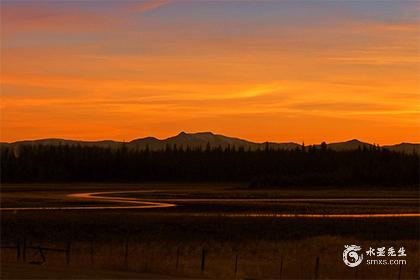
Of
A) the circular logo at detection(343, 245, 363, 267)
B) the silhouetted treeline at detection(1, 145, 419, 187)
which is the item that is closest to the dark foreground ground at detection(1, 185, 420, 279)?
the circular logo at detection(343, 245, 363, 267)

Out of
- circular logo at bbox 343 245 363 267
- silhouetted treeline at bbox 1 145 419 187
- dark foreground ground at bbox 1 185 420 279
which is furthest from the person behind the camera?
silhouetted treeline at bbox 1 145 419 187

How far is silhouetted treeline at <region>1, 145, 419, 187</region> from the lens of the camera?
167750 millimetres

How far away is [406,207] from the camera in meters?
71.4

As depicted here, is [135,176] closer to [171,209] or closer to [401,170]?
[401,170]

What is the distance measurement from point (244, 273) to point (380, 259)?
629cm

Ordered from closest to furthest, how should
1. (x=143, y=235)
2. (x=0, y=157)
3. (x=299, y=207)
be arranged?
1. (x=143, y=235)
2. (x=299, y=207)
3. (x=0, y=157)

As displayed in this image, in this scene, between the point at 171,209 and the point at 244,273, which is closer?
the point at 244,273

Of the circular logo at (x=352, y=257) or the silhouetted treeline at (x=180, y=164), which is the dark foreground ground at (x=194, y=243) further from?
the silhouetted treeline at (x=180, y=164)

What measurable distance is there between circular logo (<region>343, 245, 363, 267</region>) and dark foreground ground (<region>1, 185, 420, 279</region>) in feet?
1.23

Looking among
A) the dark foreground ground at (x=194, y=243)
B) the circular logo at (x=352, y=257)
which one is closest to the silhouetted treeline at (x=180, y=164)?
the dark foreground ground at (x=194, y=243)

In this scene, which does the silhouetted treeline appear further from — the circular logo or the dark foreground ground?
the circular logo

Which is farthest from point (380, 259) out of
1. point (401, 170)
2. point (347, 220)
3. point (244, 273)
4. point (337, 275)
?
point (401, 170)

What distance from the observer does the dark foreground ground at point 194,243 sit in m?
30.7

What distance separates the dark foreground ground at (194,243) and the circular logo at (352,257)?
0.38m
